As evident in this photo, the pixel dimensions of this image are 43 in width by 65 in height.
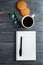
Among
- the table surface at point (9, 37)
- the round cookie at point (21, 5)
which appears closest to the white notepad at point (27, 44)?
the table surface at point (9, 37)

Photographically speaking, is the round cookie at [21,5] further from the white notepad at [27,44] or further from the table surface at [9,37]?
the white notepad at [27,44]

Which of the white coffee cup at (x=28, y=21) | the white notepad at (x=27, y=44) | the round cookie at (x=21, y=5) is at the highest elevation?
the round cookie at (x=21, y=5)

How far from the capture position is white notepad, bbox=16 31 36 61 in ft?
4.37

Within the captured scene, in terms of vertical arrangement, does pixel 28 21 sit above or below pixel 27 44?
above

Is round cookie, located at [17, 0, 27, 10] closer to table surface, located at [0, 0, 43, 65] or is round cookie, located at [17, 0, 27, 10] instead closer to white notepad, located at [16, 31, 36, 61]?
table surface, located at [0, 0, 43, 65]

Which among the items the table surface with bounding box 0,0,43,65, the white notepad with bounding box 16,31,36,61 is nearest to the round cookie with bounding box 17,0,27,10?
the table surface with bounding box 0,0,43,65

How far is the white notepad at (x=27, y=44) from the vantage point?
52.4 inches

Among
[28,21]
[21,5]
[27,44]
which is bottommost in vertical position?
[27,44]

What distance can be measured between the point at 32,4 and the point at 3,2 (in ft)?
0.74

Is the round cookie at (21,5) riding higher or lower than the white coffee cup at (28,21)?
higher

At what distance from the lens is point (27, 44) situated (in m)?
1.34

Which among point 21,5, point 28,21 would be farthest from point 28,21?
point 21,5

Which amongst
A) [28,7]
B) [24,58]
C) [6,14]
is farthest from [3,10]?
[24,58]

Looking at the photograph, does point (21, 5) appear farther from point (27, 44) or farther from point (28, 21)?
point (27, 44)
